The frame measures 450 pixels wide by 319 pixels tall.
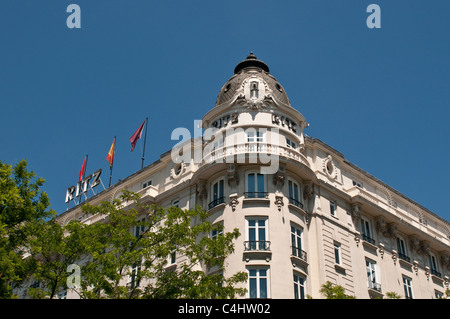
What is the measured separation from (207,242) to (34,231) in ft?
31.4

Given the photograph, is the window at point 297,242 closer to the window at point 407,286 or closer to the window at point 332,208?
the window at point 332,208

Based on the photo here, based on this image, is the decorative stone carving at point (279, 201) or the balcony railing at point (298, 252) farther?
the decorative stone carving at point (279, 201)

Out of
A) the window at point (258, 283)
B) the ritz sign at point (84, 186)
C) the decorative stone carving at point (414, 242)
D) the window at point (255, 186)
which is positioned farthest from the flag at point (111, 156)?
the decorative stone carving at point (414, 242)

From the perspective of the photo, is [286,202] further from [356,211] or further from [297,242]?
[356,211]

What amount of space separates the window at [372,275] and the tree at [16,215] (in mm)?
25959

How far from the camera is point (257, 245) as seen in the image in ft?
135

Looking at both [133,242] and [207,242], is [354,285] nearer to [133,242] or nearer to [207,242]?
[207,242]

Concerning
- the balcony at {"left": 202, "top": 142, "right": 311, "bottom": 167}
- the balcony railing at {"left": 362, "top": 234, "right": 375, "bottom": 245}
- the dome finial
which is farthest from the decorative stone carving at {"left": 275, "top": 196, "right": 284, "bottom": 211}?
the dome finial

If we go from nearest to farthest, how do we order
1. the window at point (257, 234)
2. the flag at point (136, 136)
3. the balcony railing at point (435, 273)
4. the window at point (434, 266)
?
the window at point (257, 234) < the balcony railing at point (435, 273) < the window at point (434, 266) < the flag at point (136, 136)

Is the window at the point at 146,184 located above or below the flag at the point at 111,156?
below

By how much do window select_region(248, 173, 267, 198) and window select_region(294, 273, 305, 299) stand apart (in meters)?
6.37

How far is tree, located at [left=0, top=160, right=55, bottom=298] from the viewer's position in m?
30.0

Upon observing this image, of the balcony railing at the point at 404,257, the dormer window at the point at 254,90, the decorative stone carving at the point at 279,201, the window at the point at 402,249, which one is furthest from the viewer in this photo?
the window at the point at 402,249

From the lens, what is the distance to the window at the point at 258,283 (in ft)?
128
